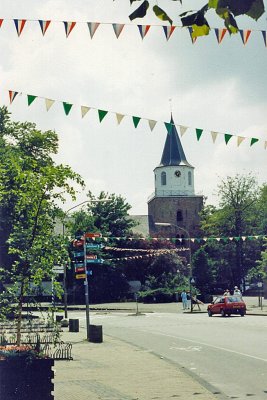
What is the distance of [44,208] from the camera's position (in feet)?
51.6

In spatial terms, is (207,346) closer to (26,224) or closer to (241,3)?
(26,224)

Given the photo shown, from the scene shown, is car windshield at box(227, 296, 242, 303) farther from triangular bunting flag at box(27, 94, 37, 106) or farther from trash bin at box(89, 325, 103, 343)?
triangular bunting flag at box(27, 94, 37, 106)

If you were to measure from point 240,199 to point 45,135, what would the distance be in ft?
132

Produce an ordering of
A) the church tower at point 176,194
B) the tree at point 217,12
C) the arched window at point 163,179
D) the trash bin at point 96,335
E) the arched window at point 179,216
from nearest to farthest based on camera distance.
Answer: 1. the tree at point 217,12
2. the trash bin at point 96,335
3. the church tower at point 176,194
4. the arched window at point 163,179
5. the arched window at point 179,216

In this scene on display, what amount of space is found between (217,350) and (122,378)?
6.30 meters

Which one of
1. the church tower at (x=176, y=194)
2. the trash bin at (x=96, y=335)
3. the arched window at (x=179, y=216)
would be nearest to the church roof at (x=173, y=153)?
the church tower at (x=176, y=194)

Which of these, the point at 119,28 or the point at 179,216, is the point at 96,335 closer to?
the point at 119,28

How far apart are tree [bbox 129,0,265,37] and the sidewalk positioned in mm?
7006

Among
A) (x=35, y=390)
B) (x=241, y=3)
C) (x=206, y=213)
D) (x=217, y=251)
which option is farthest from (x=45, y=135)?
(x=206, y=213)

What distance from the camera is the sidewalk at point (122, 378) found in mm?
11289

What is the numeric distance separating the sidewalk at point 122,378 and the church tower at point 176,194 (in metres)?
75.4

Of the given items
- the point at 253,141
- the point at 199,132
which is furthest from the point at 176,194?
the point at 199,132

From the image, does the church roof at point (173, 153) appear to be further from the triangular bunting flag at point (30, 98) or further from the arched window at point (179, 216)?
the triangular bunting flag at point (30, 98)

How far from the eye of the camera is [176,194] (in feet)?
316
